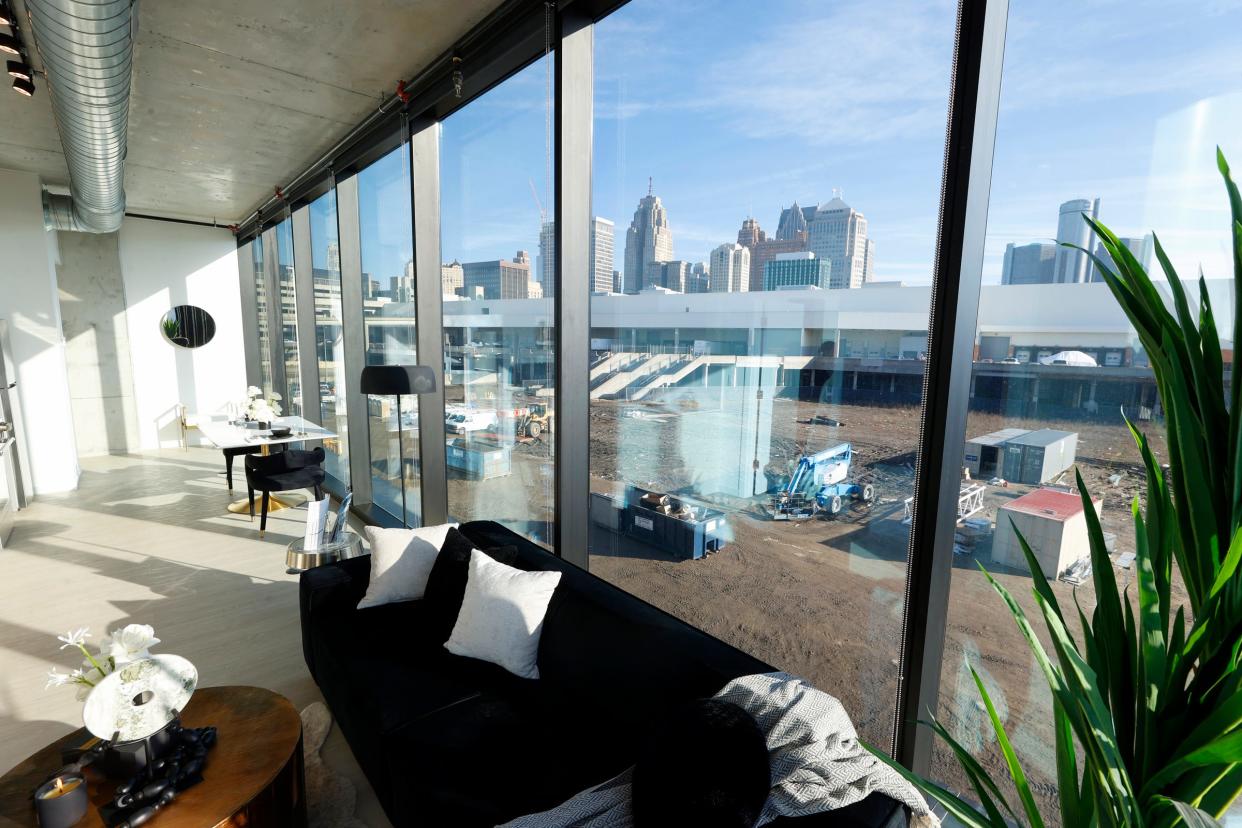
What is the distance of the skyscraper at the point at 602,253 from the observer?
8.97 feet

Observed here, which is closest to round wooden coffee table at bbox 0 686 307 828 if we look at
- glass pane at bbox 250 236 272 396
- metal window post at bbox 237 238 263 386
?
glass pane at bbox 250 236 272 396

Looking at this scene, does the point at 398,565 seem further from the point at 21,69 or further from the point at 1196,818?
the point at 21,69

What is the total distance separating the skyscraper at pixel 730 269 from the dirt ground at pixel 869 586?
0.48 metres

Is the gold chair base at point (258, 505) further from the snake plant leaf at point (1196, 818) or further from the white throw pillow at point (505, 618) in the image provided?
the snake plant leaf at point (1196, 818)

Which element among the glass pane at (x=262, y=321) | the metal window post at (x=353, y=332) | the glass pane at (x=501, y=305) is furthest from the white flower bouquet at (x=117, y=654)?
the glass pane at (x=262, y=321)

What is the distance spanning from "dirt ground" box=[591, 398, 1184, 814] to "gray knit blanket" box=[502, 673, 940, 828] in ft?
1.06

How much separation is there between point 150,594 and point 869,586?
179 inches

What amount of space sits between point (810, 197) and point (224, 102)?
4.42 meters

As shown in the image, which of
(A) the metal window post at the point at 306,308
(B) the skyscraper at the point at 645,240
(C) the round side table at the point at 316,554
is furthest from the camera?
(A) the metal window post at the point at 306,308

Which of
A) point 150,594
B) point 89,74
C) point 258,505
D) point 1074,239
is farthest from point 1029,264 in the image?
point 258,505

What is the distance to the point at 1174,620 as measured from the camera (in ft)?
2.80

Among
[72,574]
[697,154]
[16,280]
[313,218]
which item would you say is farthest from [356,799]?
[16,280]

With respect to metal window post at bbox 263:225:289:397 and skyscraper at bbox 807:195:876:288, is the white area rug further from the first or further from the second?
metal window post at bbox 263:225:289:397

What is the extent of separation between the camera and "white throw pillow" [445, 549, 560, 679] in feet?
7.67
